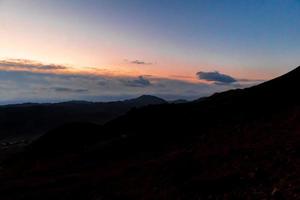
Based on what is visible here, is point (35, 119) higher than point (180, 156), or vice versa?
point (35, 119)

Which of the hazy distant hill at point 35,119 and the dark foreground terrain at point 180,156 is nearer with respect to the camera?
the dark foreground terrain at point 180,156

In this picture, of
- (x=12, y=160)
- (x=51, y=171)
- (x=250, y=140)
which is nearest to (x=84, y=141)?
(x=12, y=160)

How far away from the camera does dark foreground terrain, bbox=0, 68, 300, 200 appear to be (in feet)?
57.3

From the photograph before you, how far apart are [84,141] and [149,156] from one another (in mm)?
14804

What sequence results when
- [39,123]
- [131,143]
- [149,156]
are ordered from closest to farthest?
[149,156], [131,143], [39,123]

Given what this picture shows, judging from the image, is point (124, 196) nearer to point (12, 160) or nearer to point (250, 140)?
point (250, 140)

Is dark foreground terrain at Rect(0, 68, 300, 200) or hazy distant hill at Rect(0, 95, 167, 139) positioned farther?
hazy distant hill at Rect(0, 95, 167, 139)

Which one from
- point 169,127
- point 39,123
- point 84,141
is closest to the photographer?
point 169,127

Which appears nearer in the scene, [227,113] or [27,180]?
[27,180]

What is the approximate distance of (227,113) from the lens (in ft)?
119

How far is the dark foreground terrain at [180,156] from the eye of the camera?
687 inches

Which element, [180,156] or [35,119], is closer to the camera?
[180,156]

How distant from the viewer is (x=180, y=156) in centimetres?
2578

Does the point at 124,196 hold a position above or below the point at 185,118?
below
